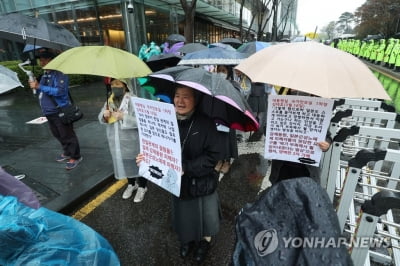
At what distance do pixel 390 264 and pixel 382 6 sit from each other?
3830 cm

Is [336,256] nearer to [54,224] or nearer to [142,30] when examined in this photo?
[54,224]

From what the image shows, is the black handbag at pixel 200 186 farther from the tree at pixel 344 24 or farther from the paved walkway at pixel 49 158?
the tree at pixel 344 24

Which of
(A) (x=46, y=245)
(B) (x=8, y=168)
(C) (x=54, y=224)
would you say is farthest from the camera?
(B) (x=8, y=168)

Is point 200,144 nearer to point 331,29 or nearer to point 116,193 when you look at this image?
point 116,193

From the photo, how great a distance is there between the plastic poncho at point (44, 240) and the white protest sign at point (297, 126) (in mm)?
1591

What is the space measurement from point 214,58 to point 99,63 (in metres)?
2.49

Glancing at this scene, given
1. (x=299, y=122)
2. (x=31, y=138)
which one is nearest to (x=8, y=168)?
(x=31, y=138)

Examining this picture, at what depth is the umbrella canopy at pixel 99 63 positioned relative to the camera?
7.55 feet

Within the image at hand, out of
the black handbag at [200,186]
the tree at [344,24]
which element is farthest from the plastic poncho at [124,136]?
the tree at [344,24]

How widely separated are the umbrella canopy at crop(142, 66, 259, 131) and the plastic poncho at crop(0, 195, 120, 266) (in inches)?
45.7

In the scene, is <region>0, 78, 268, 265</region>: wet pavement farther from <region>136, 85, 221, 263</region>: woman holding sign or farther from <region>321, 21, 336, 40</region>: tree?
<region>321, 21, 336, 40</region>: tree

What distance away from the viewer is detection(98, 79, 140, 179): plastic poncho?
294 centimetres

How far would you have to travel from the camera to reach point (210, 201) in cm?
229
